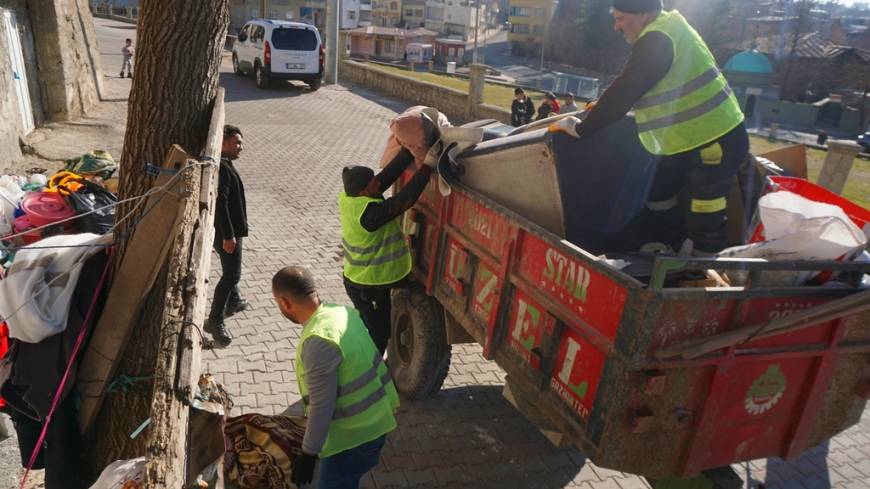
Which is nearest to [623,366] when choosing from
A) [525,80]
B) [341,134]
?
[341,134]

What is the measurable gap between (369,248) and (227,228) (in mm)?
1554

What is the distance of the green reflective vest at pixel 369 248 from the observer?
13.8 feet

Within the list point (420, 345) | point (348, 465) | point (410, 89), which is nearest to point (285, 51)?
point (410, 89)

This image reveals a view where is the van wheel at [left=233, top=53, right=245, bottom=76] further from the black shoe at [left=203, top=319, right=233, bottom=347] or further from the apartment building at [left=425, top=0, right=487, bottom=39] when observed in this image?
the apartment building at [left=425, top=0, right=487, bottom=39]

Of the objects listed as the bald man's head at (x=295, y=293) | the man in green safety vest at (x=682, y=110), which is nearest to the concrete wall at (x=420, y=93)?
the man in green safety vest at (x=682, y=110)

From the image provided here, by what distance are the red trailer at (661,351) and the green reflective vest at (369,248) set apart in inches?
36.9

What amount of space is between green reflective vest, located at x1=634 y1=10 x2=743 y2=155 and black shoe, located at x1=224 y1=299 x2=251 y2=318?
13.6 ft

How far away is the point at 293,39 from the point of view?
19000mm

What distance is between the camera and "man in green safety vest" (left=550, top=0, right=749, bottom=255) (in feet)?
10.1

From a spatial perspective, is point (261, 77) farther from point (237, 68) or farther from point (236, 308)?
point (236, 308)

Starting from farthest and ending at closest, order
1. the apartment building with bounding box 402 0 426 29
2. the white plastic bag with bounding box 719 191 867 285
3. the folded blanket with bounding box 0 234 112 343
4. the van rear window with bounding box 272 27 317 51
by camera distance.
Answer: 1. the apartment building with bounding box 402 0 426 29
2. the van rear window with bounding box 272 27 317 51
3. the folded blanket with bounding box 0 234 112 343
4. the white plastic bag with bounding box 719 191 867 285

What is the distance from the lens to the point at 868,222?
308 cm

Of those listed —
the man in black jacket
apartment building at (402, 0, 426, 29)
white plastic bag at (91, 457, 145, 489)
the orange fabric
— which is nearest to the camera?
white plastic bag at (91, 457, 145, 489)

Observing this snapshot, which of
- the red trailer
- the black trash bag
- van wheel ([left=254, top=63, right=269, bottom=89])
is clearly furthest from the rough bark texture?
van wheel ([left=254, top=63, right=269, bottom=89])
